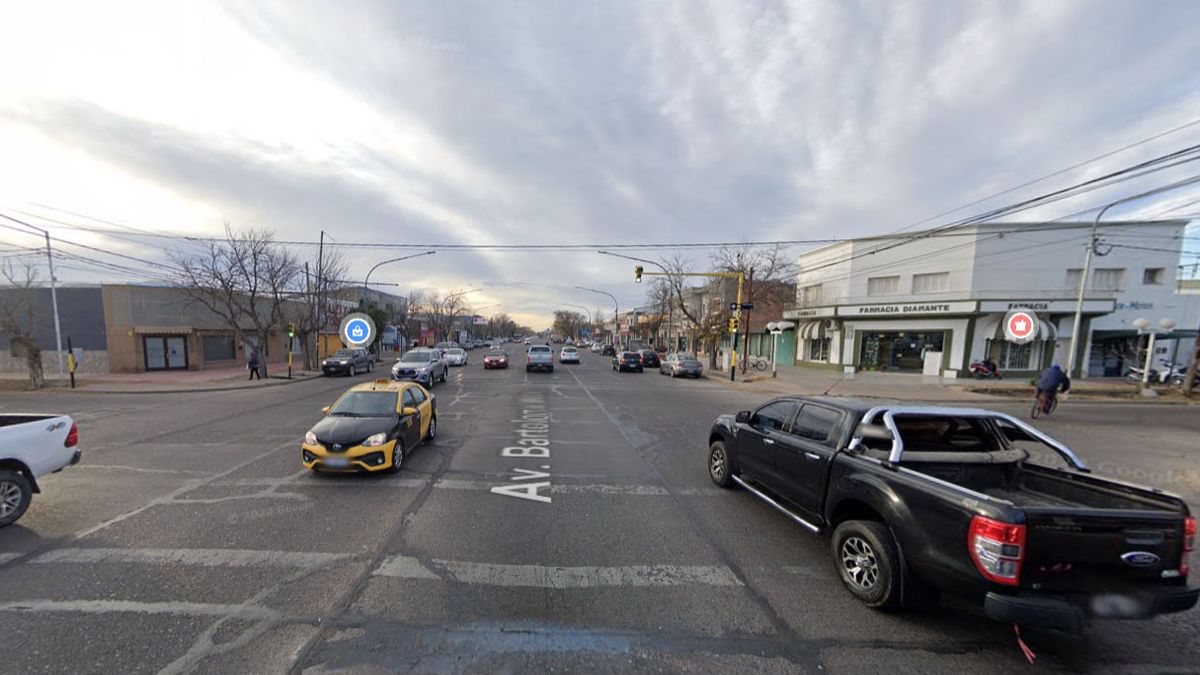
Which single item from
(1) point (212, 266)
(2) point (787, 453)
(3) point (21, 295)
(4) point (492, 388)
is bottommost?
(4) point (492, 388)

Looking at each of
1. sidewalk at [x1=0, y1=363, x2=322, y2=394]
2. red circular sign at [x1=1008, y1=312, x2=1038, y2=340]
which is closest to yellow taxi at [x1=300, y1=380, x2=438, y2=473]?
sidewalk at [x1=0, y1=363, x2=322, y2=394]

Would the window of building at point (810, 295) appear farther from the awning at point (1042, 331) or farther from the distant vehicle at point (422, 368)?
the distant vehicle at point (422, 368)

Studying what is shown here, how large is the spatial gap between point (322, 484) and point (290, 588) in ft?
9.06

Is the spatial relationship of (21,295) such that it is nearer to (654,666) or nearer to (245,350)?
(245,350)

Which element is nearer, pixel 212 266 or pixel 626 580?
pixel 626 580

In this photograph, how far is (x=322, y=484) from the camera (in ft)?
19.1

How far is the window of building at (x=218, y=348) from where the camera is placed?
2614 centimetres

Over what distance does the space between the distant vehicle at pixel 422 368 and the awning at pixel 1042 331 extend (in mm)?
27781

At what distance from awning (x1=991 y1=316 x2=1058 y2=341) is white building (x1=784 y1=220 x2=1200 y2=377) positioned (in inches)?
2.2

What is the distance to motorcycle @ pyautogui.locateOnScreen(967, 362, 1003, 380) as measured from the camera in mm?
21250

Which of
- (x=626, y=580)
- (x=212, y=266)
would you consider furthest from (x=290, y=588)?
(x=212, y=266)

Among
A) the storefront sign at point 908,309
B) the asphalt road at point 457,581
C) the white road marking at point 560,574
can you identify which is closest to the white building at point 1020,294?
the storefront sign at point 908,309

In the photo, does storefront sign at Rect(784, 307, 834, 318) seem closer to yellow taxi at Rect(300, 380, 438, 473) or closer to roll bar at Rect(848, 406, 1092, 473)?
roll bar at Rect(848, 406, 1092, 473)

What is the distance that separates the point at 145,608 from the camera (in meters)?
3.10
